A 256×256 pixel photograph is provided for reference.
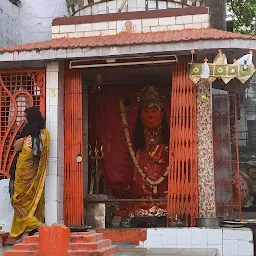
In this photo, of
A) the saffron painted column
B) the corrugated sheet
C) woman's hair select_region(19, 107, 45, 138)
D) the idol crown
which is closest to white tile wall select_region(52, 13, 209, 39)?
the corrugated sheet

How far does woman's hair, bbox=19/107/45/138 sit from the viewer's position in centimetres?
1059

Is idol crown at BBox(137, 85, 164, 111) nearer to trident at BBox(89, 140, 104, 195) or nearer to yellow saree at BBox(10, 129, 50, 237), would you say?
trident at BBox(89, 140, 104, 195)

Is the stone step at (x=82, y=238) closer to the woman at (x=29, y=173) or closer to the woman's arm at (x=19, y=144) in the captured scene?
the woman at (x=29, y=173)

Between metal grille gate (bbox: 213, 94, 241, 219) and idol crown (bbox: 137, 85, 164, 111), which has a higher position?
idol crown (bbox: 137, 85, 164, 111)

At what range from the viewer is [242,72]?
10.0 m

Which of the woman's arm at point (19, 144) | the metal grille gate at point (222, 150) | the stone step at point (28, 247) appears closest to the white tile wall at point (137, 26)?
the metal grille gate at point (222, 150)

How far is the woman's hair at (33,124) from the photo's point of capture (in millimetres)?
10586

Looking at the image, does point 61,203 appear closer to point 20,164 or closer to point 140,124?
point 20,164

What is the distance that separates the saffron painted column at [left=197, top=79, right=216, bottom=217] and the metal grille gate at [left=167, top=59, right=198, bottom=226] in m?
0.12

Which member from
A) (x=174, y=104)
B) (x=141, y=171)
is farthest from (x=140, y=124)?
(x=174, y=104)

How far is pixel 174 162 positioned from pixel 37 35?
708 centimetres

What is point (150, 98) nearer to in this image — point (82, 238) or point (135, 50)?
point (135, 50)

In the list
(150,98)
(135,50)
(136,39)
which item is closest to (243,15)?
(150,98)

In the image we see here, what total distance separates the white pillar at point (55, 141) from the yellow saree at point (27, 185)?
16 centimetres
